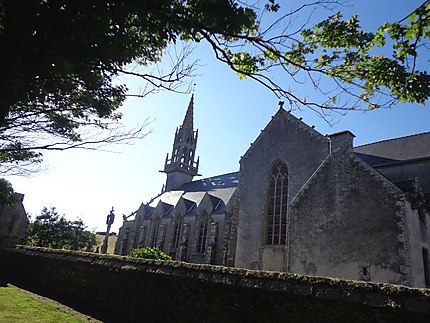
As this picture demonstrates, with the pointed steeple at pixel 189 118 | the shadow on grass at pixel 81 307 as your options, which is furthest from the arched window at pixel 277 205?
the pointed steeple at pixel 189 118

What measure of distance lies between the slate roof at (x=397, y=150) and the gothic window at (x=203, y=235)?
15.0 meters

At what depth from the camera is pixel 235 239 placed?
20.3m

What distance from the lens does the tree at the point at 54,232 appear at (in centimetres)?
3028

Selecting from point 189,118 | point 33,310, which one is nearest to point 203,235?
point 33,310

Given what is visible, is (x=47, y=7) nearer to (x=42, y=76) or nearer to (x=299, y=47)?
(x=42, y=76)

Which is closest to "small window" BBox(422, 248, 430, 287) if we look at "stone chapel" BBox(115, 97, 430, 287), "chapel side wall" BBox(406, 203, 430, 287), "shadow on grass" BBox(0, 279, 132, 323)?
"stone chapel" BBox(115, 97, 430, 287)

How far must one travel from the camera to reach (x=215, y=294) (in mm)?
5246

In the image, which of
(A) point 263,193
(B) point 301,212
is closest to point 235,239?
(A) point 263,193

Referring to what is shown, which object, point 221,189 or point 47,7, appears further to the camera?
point 221,189

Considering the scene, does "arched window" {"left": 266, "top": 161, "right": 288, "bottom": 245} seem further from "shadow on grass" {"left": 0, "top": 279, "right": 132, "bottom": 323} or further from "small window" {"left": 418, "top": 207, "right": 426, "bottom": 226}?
"shadow on grass" {"left": 0, "top": 279, "right": 132, "bottom": 323}

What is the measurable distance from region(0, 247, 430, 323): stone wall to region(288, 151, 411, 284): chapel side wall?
27.8 ft

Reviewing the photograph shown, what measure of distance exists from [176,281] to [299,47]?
15.9 feet

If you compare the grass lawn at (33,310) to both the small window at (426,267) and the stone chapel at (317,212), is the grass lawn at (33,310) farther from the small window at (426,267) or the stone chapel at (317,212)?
the small window at (426,267)

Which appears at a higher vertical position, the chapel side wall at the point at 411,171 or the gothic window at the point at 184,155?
the gothic window at the point at 184,155
